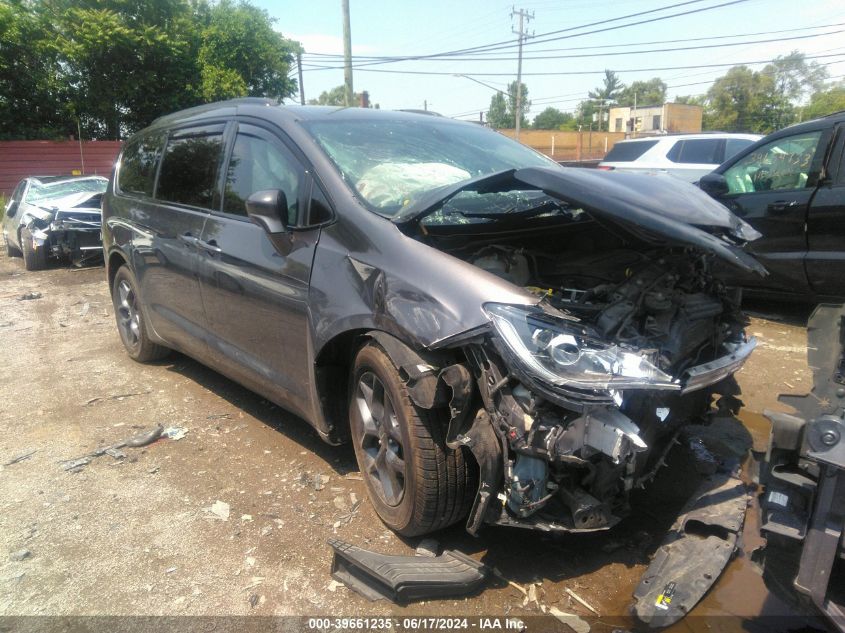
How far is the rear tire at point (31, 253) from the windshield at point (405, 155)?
1016cm

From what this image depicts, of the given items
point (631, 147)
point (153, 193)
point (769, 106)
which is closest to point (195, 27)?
point (631, 147)

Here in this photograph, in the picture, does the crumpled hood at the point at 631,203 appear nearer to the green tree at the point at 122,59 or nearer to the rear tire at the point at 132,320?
the rear tire at the point at 132,320

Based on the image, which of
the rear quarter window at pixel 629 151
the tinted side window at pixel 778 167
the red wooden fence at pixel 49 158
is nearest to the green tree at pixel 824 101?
the rear quarter window at pixel 629 151

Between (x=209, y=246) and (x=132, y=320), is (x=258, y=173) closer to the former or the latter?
(x=209, y=246)

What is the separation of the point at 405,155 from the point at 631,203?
1.40 metres

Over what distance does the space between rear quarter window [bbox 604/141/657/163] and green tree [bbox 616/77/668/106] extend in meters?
84.8

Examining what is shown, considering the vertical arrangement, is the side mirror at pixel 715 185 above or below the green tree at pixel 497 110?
below

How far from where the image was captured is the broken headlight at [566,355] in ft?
7.54

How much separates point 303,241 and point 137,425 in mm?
2183

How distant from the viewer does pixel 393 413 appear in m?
2.90

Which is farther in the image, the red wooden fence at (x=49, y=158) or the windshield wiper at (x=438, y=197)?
the red wooden fence at (x=49, y=158)

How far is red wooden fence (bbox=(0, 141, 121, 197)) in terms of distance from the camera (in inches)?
936

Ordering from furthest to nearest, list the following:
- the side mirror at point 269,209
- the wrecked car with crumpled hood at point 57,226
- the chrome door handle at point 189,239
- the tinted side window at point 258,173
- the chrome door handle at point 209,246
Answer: the wrecked car with crumpled hood at point 57,226 < the chrome door handle at point 189,239 < the chrome door handle at point 209,246 < the tinted side window at point 258,173 < the side mirror at point 269,209

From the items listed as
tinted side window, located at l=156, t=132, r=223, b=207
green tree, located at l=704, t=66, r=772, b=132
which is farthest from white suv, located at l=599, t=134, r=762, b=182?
green tree, located at l=704, t=66, r=772, b=132
